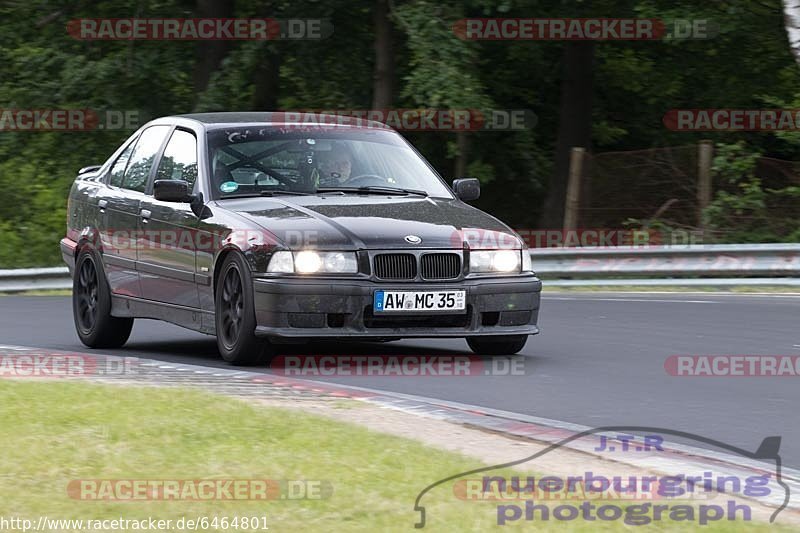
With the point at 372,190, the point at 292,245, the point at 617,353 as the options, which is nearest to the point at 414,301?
the point at 292,245

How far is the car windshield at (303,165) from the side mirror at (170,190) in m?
0.29

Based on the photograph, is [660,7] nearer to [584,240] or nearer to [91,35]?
[584,240]

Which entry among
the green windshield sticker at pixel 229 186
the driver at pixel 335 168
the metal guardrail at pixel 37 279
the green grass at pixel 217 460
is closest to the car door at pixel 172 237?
the green windshield sticker at pixel 229 186

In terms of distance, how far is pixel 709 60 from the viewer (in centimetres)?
3088

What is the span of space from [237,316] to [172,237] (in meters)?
1.24

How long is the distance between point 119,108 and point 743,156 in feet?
39.1

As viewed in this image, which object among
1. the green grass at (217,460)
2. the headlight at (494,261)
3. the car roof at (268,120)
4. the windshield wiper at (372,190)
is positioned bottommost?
the green grass at (217,460)

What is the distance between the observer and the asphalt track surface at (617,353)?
9.08 m

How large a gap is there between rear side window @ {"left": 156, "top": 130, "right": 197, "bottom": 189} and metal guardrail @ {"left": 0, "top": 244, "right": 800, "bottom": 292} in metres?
8.37

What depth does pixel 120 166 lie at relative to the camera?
13508 mm

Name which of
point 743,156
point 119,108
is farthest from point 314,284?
point 119,108

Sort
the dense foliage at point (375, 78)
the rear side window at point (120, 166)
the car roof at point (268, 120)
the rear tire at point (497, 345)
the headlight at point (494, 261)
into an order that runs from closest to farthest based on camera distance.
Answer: the headlight at point (494, 261) < the rear tire at point (497, 345) < the car roof at point (268, 120) < the rear side window at point (120, 166) < the dense foliage at point (375, 78)

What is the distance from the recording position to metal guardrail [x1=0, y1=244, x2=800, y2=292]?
19094mm

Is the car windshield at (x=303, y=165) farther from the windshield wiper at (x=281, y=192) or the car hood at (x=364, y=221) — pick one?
the car hood at (x=364, y=221)
